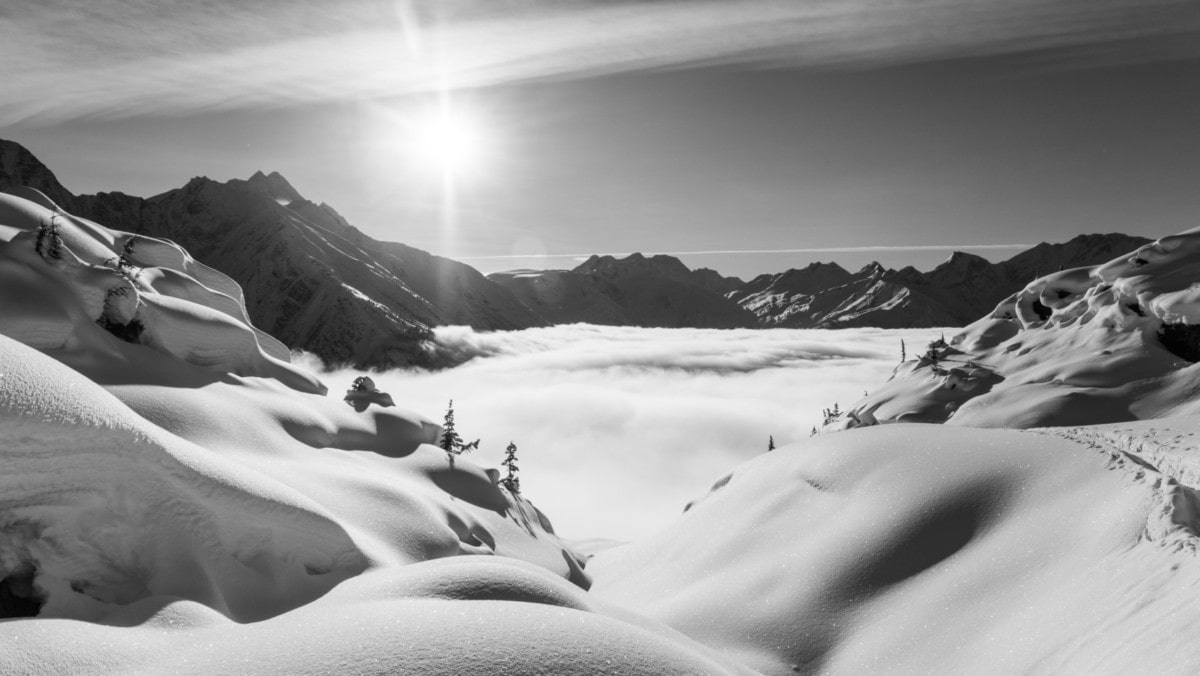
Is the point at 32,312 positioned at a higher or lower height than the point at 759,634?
higher

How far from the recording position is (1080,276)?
66938 mm

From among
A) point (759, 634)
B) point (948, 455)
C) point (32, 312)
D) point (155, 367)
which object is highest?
point (32, 312)

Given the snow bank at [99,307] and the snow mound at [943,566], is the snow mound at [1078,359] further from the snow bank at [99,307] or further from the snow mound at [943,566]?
the snow bank at [99,307]

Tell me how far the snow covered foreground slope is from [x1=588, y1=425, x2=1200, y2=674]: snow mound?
658 centimetres

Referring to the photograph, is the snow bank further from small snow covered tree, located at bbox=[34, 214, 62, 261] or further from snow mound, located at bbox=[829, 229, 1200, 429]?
snow mound, located at bbox=[829, 229, 1200, 429]

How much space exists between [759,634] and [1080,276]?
72607 millimetres

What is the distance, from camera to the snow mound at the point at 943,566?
42.5 feet

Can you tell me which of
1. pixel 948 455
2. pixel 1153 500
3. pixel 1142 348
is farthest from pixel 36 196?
pixel 1142 348

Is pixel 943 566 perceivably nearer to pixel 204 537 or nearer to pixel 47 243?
pixel 204 537

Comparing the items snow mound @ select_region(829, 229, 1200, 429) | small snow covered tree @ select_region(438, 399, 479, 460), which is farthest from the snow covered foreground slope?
snow mound @ select_region(829, 229, 1200, 429)

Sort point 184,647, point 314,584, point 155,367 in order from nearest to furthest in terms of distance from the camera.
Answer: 1. point 184,647
2. point 314,584
3. point 155,367

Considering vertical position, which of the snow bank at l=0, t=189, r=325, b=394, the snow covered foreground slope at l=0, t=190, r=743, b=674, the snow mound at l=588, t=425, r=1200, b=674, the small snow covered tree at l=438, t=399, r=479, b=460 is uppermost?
the snow bank at l=0, t=189, r=325, b=394

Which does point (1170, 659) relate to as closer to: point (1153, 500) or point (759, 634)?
point (1153, 500)

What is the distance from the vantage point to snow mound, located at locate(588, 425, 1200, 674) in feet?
42.5
